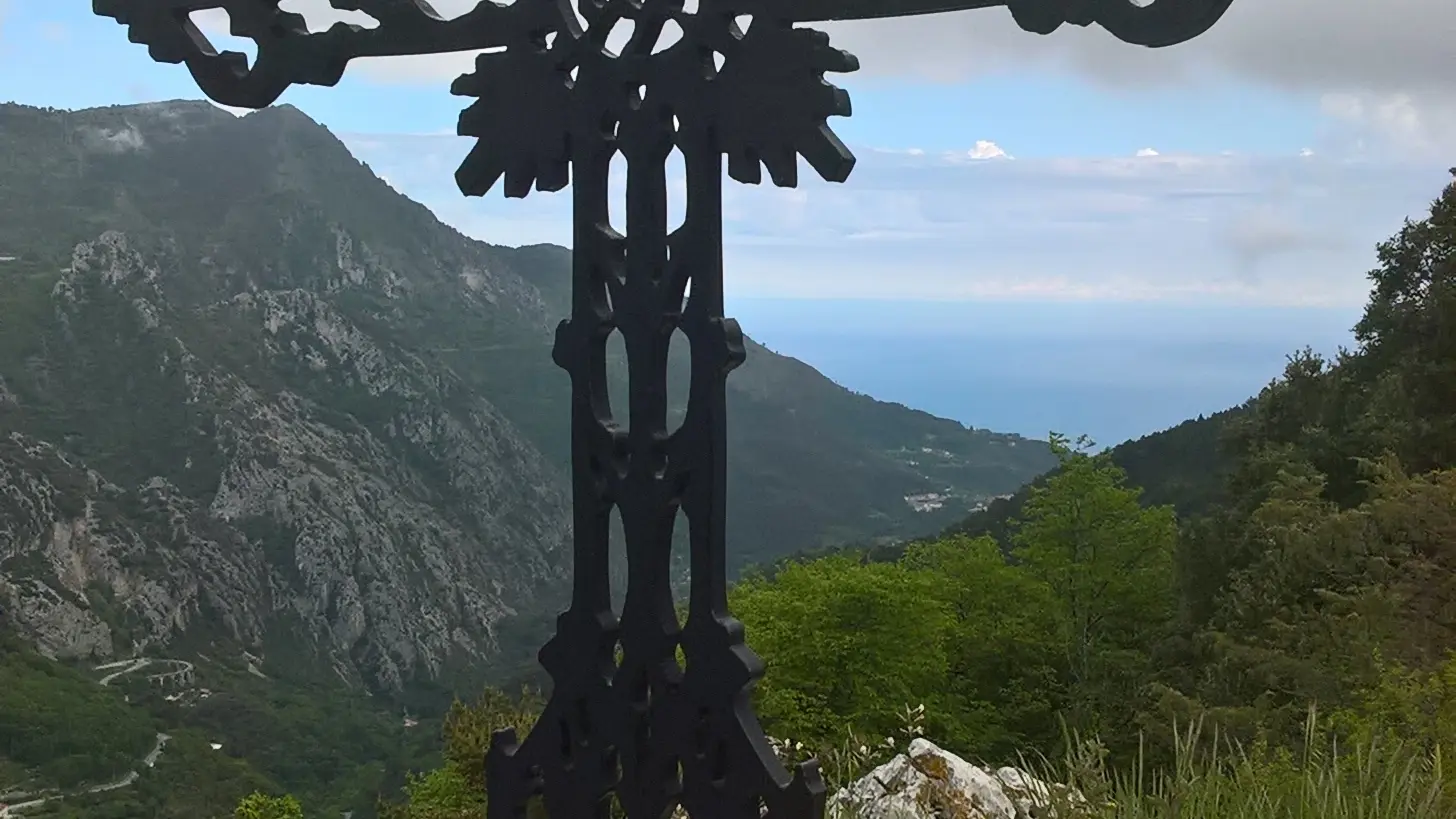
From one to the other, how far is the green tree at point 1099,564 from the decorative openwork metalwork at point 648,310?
1692 cm

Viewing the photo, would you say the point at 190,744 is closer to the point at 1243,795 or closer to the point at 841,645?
the point at 841,645

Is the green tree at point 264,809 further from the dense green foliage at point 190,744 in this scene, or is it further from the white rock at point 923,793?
the dense green foliage at point 190,744

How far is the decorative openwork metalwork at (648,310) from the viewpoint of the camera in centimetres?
228

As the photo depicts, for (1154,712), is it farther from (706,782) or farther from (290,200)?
(290,200)

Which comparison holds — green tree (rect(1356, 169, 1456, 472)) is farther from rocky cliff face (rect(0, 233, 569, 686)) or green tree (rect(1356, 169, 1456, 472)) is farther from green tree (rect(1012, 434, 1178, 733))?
rocky cliff face (rect(0, 233, 569, 686))

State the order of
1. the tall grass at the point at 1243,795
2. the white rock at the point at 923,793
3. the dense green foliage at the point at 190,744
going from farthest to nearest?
the dense green foliage at the point at 190,744 < the white rock at the point at 923,793 < the tall grass at the point at 1243,795

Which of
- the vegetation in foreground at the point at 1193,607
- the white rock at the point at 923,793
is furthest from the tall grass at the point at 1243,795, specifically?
the vegetation in foreground at the point at 1193,607

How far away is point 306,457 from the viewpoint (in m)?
51.7

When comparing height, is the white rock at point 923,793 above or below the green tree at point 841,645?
above

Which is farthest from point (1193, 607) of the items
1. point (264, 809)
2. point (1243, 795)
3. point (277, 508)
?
point (277, 508)

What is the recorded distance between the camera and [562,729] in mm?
2650

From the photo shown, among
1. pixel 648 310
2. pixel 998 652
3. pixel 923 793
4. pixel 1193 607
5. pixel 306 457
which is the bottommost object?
pixel 306 457

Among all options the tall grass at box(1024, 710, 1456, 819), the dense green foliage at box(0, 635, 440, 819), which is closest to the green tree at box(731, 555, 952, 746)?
the tall grass at box(1024, 710, 1456, 819)

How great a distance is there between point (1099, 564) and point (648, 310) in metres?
18.3
